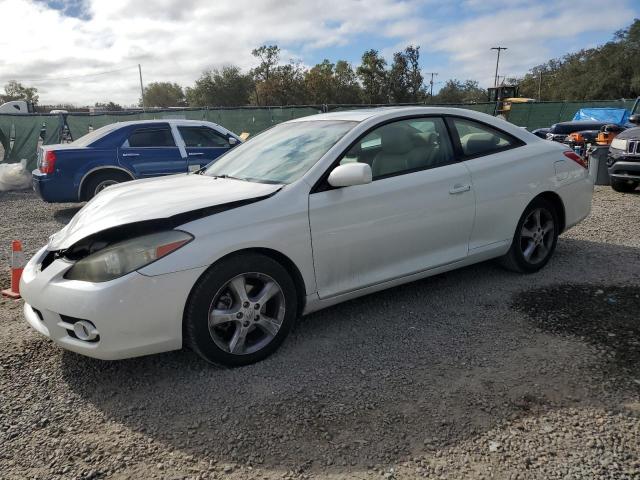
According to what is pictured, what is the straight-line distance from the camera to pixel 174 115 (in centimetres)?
1630

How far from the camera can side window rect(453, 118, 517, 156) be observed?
4270 mm

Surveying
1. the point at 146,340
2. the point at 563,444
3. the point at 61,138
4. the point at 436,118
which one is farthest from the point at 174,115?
the point at 563,444

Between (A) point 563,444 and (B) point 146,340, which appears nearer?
(A) point 563,444

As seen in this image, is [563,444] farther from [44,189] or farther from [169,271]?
[44,189]

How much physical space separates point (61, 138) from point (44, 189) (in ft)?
23.6

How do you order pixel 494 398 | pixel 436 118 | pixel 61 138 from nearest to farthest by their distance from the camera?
pixel 494 398 < pixel 436 118 < pixel 61 138

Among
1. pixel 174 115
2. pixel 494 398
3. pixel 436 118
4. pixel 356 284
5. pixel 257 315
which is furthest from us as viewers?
pixel 174 115

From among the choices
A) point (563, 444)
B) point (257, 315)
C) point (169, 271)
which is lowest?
point (563, 444)

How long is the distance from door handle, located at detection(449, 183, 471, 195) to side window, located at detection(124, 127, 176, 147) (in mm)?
6248

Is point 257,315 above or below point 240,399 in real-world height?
above

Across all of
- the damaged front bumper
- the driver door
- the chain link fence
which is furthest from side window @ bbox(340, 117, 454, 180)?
the chain link fence

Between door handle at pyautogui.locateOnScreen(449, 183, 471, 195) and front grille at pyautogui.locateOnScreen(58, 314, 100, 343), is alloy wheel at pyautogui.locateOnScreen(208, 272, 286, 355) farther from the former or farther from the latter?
door handle at pyautogui.locateOnScreen(449, 183, 471, 195)

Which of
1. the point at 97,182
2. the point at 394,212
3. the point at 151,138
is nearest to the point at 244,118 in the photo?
the point at 151,138

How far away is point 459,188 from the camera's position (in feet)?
13.2
